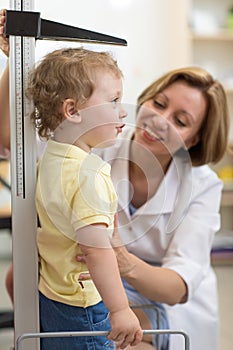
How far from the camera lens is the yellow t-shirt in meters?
1.15

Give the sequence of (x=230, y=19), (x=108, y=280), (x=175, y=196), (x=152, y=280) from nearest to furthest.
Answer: (x=108, y=280), (x=152, y=280), (x=175, y=196), (x=230, y=19)

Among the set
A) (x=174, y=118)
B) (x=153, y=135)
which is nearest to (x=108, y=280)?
(x=153, y=135)

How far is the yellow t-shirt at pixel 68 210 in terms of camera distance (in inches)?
45.2

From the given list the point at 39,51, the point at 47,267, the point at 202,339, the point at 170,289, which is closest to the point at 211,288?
the point at 202,339

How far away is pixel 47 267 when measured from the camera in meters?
1.26

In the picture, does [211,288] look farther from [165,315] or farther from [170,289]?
[170,289]

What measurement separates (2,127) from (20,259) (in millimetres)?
311

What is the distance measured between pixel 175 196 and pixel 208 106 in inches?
10.7

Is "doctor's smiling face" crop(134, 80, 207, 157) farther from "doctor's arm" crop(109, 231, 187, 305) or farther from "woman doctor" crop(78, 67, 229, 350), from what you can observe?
"doctor's arm" crop(109, 231, 187, 305)

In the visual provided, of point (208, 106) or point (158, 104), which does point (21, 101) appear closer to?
point (158, 104)

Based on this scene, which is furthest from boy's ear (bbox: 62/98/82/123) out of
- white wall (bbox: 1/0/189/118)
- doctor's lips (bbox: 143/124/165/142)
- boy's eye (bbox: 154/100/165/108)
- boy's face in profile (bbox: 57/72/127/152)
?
white wall (bbox: 1/0/189/118)

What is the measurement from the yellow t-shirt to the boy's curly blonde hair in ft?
0.19

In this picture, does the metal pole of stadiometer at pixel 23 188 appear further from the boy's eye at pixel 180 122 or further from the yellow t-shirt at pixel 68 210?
the boy's eye at pixel 180 122

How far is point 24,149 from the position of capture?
1.24 meters
